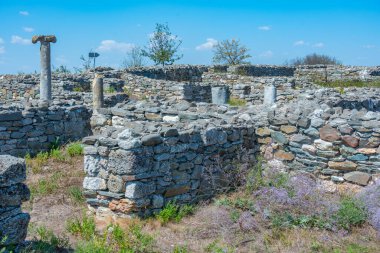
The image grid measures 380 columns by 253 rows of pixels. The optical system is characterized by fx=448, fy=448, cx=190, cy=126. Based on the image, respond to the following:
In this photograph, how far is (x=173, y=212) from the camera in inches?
256

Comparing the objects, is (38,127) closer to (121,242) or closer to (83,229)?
(83,229)

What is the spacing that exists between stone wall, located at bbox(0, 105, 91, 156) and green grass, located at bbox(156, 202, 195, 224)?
5459mm

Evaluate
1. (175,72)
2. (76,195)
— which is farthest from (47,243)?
(175,72)

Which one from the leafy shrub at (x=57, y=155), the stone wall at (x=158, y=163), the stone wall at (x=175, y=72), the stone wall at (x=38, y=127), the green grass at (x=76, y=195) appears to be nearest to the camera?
the stone wall at (x=158, y=163)

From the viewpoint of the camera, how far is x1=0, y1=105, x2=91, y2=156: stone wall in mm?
10383

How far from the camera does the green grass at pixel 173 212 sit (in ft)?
20.8

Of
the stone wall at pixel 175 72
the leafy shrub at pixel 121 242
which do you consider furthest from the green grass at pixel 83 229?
the stone wall at pixel 175 72

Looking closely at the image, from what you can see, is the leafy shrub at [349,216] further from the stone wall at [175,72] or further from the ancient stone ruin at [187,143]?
the stone wall at [175,72]

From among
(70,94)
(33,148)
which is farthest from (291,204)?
(70,94)

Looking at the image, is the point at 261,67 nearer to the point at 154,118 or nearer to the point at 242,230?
the point at 154,118

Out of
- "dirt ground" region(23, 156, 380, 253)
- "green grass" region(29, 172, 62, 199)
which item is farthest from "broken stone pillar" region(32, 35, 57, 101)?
"dirt ground" region(23, 156, 380, 253)

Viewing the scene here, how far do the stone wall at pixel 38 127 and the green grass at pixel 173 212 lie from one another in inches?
215

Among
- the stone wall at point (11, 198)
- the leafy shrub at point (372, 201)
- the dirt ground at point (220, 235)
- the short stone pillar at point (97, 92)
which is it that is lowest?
the dirt ground at point (220, 235)

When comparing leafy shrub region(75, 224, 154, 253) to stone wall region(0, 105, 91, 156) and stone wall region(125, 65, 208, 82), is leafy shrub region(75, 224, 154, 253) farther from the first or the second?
stone wall region(125, 65, 208, 82)
